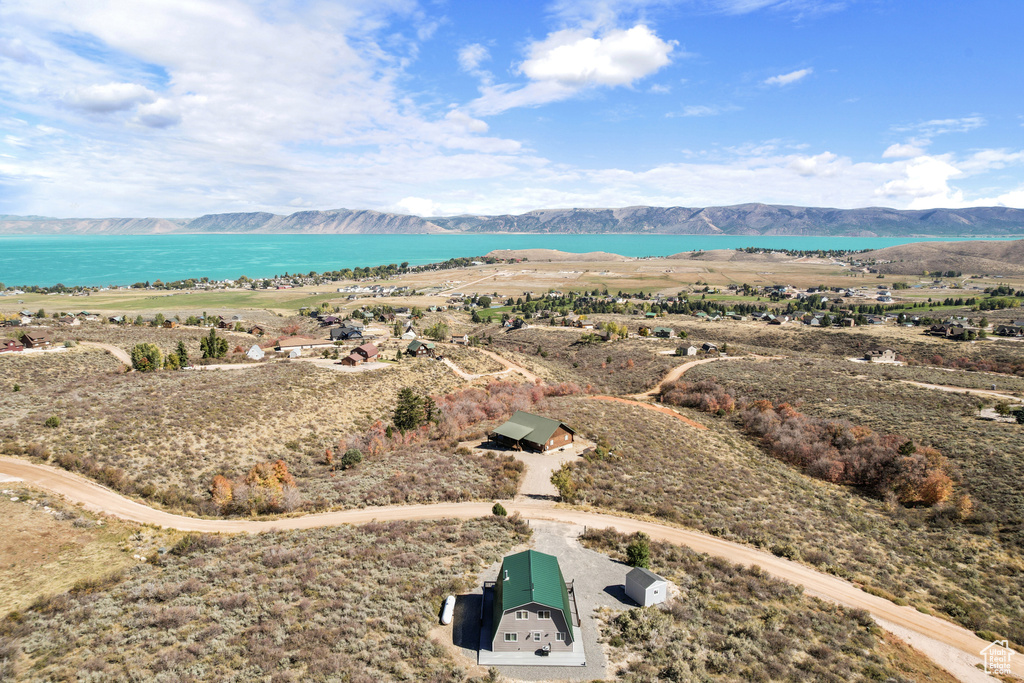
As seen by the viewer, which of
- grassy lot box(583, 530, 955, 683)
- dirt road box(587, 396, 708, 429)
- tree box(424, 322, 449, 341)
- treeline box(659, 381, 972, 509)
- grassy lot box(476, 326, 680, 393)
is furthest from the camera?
tree box(424, 322, 449, 341)

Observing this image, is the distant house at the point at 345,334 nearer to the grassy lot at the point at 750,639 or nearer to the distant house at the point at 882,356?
the grassy lot at the point at 750,639

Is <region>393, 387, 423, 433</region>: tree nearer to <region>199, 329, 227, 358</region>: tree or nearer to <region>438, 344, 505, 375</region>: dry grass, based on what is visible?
<region>438, 344, 505, 375</region>: dry grass

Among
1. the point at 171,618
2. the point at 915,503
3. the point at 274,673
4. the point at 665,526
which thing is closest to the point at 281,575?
the point at 171,618

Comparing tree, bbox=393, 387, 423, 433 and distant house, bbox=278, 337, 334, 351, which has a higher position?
distant house, bbox=278, 337, 334, 351

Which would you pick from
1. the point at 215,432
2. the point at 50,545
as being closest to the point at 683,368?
the point at 215,432

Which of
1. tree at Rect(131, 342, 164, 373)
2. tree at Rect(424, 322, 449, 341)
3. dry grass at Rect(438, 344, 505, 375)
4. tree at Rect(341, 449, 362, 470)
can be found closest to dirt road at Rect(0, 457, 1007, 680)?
tree at Rect(341, 449, 362, 470)

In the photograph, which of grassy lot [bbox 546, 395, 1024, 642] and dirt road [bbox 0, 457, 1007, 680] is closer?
dirt road [bbox 0, 457, 1007, 680]

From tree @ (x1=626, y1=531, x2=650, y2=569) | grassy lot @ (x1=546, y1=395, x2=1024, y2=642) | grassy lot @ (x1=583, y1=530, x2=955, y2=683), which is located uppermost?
tree @ (x1=626, y1=531, x2=650, y2=569)
